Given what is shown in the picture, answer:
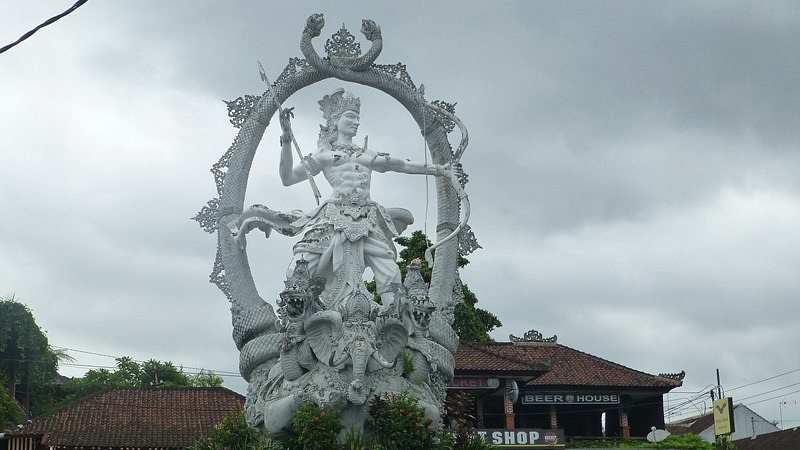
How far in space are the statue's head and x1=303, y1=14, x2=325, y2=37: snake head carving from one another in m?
1.13

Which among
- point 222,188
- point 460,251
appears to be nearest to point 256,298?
point 222,188

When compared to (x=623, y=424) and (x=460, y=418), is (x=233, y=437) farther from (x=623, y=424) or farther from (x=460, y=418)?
(x=623, y=424)

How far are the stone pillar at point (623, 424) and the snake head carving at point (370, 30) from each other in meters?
17.2

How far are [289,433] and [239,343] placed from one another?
2125 millimetres

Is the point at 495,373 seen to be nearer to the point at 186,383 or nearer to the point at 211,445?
the point at 211,445

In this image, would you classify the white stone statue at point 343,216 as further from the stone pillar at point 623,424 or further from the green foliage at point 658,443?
the stone pillar at point 623,424

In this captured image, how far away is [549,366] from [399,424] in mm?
15903

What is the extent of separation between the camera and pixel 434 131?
15.9 metres

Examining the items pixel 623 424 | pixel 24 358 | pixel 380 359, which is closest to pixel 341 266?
pixel 380 359

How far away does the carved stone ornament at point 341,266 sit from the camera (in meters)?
12.8

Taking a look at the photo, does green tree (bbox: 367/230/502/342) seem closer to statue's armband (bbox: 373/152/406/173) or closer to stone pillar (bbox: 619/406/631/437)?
stone pillar (bbox: 619/406/631/437)

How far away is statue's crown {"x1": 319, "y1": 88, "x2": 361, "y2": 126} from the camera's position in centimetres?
1490

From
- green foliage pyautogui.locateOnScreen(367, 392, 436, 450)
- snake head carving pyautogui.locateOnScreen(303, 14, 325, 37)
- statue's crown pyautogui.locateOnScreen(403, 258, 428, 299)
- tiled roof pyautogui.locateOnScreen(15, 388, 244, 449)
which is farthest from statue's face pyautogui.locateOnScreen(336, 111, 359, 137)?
tiled roof pyautogui.locateOnScreen(15, 388, 244, 449)

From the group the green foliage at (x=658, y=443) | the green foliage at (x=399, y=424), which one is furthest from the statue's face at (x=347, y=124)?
the green foliage at (x=658, y=443)
